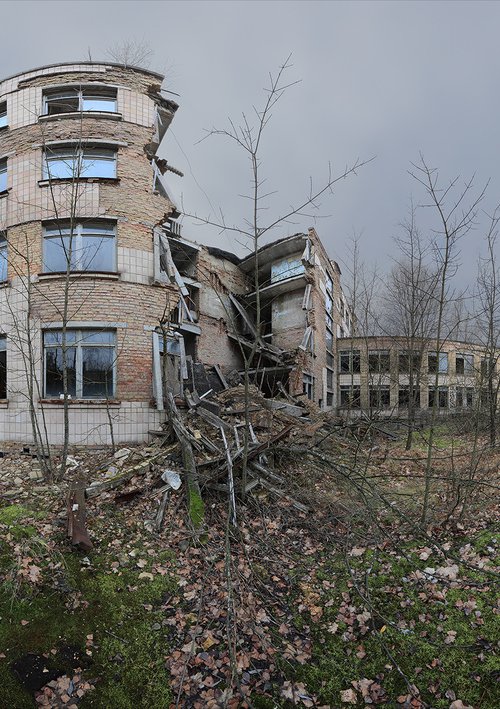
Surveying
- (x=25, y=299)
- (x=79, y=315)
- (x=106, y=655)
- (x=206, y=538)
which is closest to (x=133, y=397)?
(x=79, y=315)

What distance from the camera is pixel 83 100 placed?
1323 cm

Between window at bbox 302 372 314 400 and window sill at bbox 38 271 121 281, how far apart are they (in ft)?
33.3

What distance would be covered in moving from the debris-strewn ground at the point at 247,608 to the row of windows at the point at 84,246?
7350 millimetres

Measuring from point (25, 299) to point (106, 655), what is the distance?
34.0 feet

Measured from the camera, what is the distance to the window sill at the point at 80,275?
1168 cm

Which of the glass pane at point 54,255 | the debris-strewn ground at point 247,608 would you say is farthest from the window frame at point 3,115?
the debris-strewn ground at point 247,608

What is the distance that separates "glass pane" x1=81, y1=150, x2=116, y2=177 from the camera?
41.2 feet

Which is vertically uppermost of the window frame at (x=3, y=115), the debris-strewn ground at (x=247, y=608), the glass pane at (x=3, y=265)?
the window frame at (x=3, y=115)

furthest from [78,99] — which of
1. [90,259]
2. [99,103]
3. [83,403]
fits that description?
[83,403]

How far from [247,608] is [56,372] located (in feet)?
30.1

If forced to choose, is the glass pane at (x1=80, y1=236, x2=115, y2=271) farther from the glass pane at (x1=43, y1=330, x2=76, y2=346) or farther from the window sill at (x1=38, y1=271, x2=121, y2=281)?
the glass pane at (x1=43, y1=330, x2=76, y2=346)

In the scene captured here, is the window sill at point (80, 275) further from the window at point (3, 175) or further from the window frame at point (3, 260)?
the window at point (3, 175)

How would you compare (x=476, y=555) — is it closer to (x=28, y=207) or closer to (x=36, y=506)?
(x=36, y=506)

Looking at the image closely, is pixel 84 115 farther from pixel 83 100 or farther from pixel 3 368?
pixel 3 368
